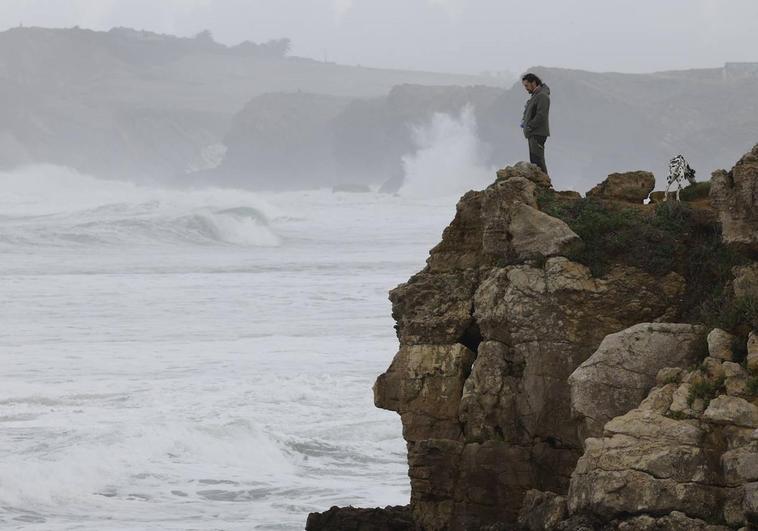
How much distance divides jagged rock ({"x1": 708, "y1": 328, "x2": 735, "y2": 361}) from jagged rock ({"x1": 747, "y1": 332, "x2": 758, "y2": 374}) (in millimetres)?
171

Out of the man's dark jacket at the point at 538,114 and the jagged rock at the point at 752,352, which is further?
the man's dark jacket at the point at 538,114

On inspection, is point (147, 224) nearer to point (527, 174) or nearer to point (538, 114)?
point (538, 114)

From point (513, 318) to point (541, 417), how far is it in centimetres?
80

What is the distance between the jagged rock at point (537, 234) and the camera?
38.9 feet

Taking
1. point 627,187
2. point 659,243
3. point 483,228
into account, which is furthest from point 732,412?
point 627,187

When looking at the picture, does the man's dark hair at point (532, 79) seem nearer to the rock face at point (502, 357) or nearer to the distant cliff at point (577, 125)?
the rock face at point (502, 357)

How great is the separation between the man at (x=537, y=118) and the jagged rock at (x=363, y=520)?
3471 millimetres

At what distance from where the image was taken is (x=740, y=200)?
10.9 m

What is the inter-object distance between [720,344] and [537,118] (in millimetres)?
4003

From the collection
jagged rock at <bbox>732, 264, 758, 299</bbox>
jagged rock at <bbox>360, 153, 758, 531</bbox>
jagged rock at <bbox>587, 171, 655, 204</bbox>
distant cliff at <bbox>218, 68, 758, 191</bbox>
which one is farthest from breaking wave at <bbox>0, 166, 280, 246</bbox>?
distant cliff at <bbox>218, 68, 758, 191</bbox>

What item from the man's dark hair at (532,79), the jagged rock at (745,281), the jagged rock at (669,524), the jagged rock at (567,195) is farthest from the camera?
the man's dark hair at (532,79)

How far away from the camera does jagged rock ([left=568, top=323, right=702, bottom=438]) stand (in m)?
10.5

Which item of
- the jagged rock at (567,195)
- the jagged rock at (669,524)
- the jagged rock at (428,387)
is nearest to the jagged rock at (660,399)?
the jagged rock at (669,524)

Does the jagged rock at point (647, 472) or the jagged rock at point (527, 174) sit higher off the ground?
the jagged rock at point (527, 174)
